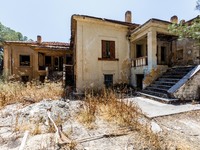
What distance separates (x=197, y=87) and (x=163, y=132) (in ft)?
16.6

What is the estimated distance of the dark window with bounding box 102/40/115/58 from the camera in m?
12.0

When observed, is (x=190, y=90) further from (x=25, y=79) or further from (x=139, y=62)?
(x=25, y=79)

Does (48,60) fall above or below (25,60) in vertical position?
above

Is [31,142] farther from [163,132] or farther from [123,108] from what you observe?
[163,132]

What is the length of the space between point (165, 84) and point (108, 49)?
207 inches

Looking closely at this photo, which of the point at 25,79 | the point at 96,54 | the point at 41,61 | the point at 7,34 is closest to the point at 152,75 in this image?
the point at 96,54

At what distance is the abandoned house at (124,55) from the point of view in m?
10.2

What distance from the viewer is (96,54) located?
1166 centimetres

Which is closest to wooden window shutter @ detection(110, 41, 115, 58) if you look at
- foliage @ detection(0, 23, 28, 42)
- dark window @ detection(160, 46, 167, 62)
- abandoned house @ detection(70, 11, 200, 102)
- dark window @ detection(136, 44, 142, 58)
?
abandoned house @ detection(70, 11, 200, 102)

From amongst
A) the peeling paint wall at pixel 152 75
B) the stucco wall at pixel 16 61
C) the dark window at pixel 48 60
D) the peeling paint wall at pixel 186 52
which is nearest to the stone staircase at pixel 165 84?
the peeling paint wall at pixel 152 75

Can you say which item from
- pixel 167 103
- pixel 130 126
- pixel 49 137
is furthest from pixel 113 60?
pixel 49 137

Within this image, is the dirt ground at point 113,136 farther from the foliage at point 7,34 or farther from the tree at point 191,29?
the foliage at point 7,34

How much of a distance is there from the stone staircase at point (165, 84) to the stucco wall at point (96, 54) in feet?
11.0

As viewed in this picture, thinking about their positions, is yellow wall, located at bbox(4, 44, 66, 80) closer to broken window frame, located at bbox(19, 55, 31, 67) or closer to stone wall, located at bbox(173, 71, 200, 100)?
broken window frame, located at bbox(19, 55, 31, 67)
